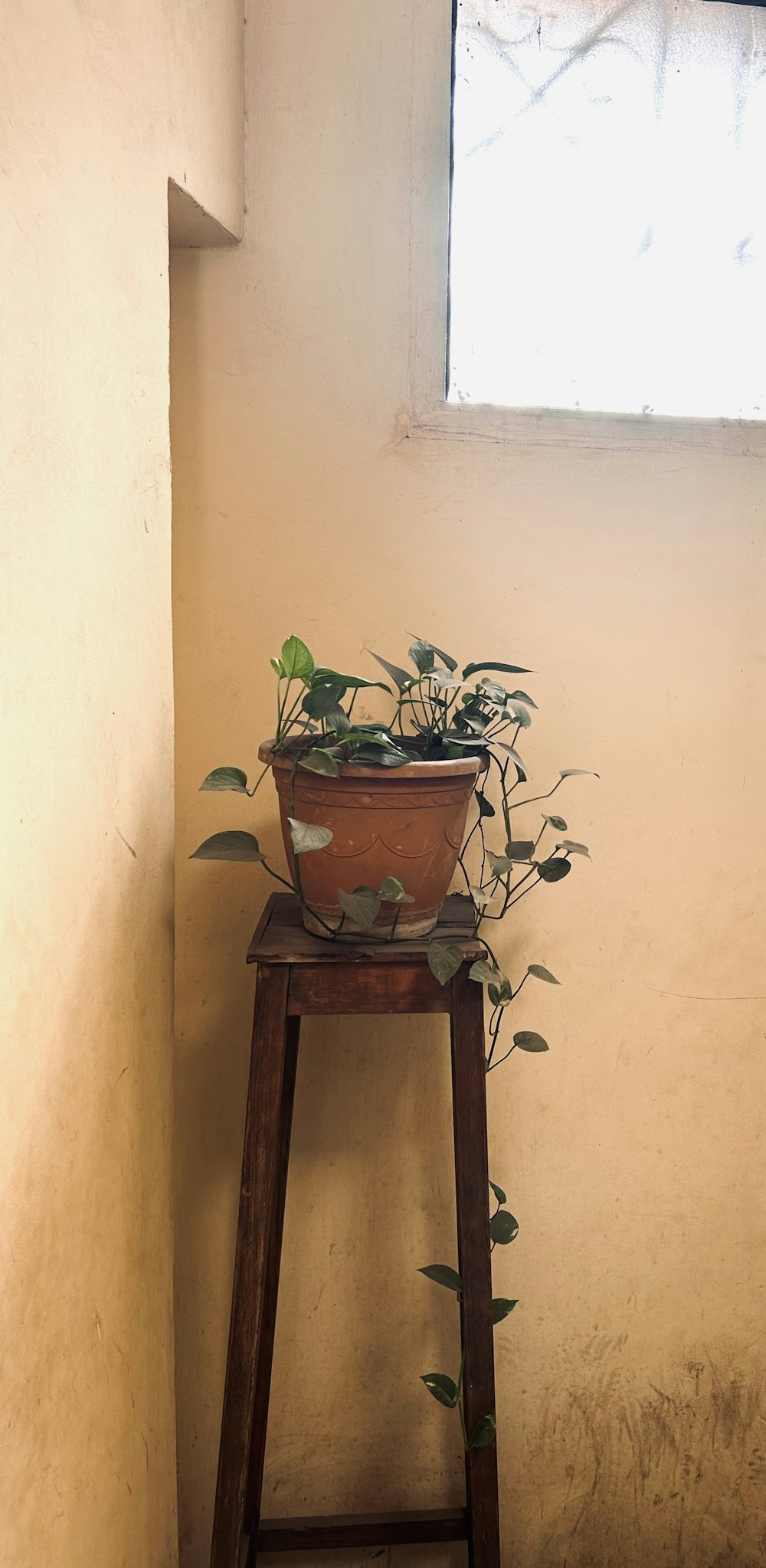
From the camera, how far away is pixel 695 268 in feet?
5.21

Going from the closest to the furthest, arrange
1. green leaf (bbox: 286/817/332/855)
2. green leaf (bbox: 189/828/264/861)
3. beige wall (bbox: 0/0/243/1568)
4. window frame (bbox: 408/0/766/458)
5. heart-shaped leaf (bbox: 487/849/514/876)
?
beige wall (bbox: 0/0/243/1568)
green leaf (bbox: 286/817/332/855)
green leaf (bbox: 189/828/264/861)
heart-shaped leaf (bbox: 487/849/514/876)
window frame (bbox: 408/0/766/458)

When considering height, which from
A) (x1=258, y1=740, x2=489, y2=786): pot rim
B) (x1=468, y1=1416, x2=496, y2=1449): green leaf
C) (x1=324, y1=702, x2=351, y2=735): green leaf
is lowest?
(x1=468, y1=1416, x2=496, y2=1449): green leaf

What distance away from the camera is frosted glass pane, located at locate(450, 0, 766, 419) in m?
1.53

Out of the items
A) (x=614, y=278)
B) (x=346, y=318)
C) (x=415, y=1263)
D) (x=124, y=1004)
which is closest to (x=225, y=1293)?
(x=415, y=1263)

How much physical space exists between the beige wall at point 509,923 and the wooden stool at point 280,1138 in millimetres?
286

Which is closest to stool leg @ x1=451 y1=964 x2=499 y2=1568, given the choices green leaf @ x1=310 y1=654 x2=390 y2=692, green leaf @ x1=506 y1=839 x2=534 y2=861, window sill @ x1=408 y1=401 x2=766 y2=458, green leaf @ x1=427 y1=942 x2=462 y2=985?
green leaf @ x1=427 y1=942 x2=462 y2=985

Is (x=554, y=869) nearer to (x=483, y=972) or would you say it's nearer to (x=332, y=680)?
(x=483, y=972)

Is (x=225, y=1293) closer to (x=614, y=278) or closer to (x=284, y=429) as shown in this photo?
(x=284, y=429)

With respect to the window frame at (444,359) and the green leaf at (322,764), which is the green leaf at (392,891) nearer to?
the green leaf at (322,764)

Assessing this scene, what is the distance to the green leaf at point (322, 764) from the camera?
109cm

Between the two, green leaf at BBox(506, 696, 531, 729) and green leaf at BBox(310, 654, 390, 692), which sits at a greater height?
green leaf at BBox(310, 654, 390, 692)

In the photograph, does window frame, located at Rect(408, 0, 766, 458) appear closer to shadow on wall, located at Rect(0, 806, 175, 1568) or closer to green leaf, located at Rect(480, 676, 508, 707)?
green leaf, located at Rect(480, 676, 508, 707)

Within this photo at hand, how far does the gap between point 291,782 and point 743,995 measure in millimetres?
907

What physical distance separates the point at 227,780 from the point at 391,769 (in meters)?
0.19
